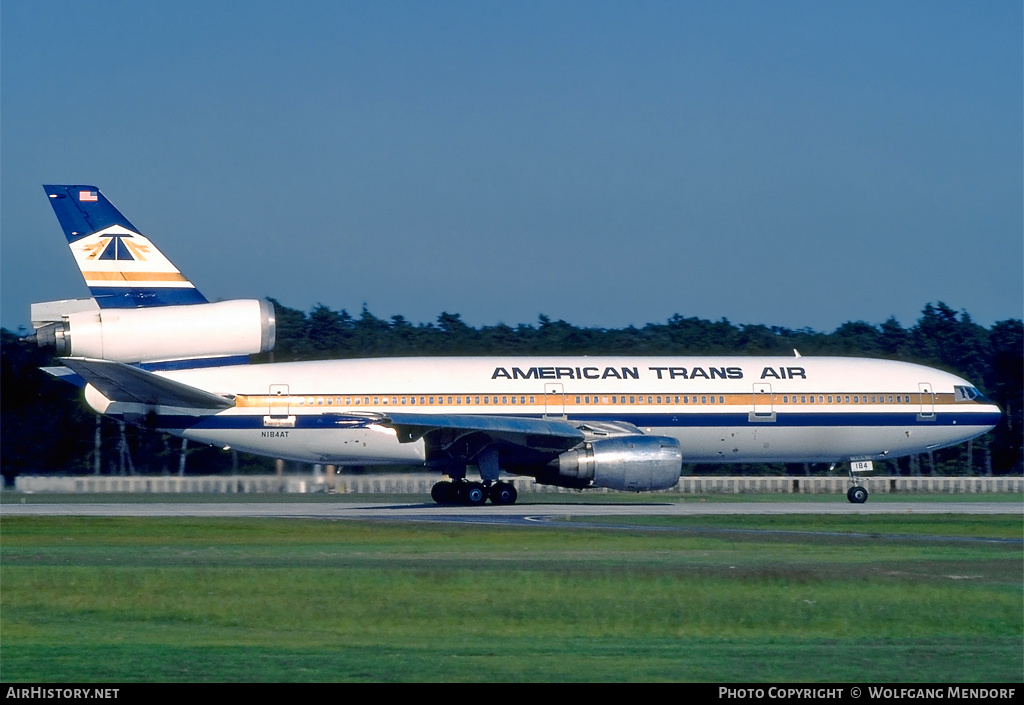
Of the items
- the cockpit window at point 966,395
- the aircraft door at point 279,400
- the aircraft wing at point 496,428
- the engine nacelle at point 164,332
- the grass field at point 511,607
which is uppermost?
the engine nacelle at point 164,332

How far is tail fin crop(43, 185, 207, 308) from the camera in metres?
33.9

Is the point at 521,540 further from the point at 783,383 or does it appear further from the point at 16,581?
the point at 783,383

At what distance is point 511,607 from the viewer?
47.5 feet

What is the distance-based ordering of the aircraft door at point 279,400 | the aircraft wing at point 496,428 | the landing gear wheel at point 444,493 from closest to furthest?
the aircraft wing at point 496,428 < the aircraft door at point 279,400 < the landing gear wheel at point 444,493

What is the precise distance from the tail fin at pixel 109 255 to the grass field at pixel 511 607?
11.5m

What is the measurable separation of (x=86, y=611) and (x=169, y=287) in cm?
2123

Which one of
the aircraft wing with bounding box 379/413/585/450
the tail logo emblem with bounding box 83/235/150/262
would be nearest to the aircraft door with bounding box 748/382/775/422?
the aircraft wing with bounding box 379/413/585/450

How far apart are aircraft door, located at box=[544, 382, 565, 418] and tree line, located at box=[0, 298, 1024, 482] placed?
1185cm

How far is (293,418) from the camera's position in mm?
34094

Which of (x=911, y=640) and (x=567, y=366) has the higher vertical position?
(x=567, y=366)

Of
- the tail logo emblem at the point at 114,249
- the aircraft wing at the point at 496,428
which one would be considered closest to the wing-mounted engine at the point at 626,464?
the aircraft wing at the point at 496,428

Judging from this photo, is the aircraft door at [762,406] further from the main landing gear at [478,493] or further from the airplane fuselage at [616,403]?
the main landing gear at [478,493]

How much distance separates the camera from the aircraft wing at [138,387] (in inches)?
1227

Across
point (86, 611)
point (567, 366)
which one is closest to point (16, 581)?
point (86, 611)
